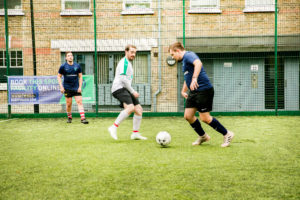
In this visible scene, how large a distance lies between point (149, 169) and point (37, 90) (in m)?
8.38

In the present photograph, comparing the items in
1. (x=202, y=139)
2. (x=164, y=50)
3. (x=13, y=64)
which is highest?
(x=164, y=50)

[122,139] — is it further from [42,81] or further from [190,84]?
[42,81]

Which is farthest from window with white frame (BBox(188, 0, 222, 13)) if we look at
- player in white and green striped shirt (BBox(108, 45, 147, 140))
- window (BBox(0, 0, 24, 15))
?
player in white and green striped shirt (BBox(108, 45, 147, 140))

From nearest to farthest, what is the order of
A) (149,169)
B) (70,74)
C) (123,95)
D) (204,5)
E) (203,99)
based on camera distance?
(149,169)
(203,99)
(123,95)
(70,74)
(204,5)

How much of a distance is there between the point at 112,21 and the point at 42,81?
3937 millimetres

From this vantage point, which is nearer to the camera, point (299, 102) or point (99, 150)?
point (99, 150)

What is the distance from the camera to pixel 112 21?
13.3 meters

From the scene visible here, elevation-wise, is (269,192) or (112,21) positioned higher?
(112,21)

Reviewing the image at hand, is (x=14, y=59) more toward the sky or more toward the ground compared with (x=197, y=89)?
more toward the sky

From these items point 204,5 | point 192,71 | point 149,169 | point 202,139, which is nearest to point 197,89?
point 192,71

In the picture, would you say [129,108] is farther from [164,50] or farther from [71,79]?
[164,50]

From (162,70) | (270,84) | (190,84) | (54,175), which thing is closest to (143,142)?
(190,84)

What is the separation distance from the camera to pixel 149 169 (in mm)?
3961

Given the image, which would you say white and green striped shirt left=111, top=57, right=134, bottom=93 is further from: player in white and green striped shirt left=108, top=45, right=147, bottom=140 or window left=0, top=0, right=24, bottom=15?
window left=0, top=0, right=24, bottom=15
